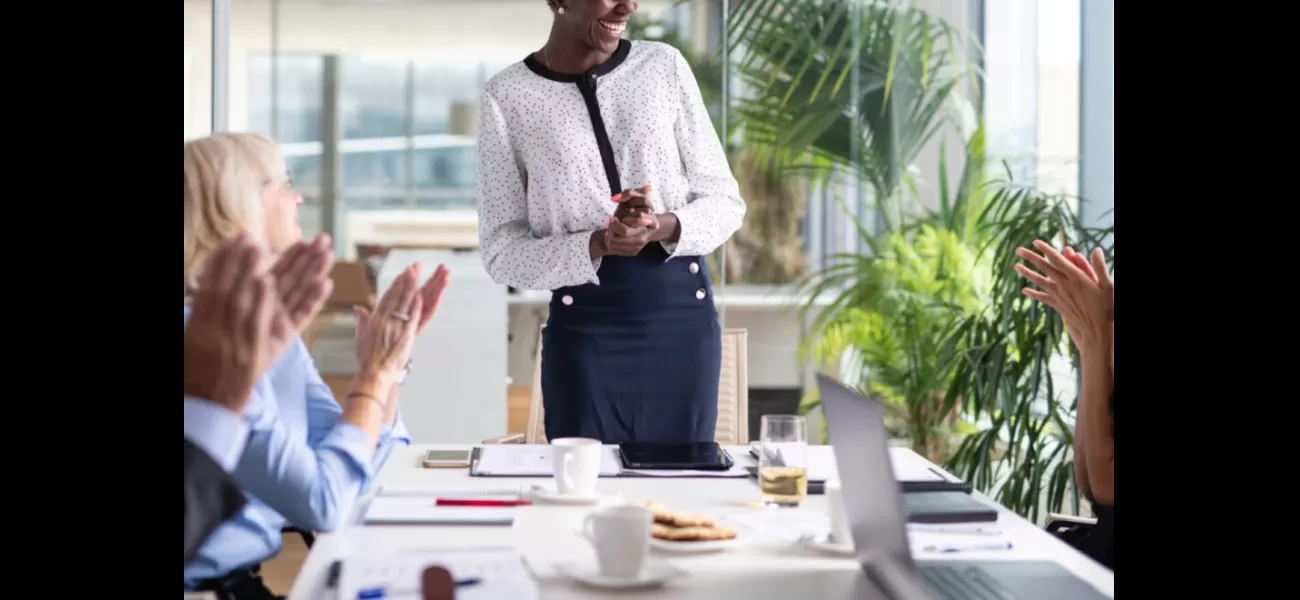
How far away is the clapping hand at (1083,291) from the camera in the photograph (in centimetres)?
200

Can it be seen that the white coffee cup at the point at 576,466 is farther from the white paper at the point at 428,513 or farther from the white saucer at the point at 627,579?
the white saucer at the point at 627,579

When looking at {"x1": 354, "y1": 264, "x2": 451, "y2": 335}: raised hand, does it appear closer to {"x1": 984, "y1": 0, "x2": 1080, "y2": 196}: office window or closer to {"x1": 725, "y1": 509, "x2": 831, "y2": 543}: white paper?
{"x1": 725, "y1": 509, "x2": 831, "y2": 543}: white paper

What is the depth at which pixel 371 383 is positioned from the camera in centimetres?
175

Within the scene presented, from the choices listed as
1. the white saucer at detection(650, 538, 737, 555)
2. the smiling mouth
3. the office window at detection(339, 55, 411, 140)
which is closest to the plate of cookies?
the white saucer at detection(650, 538, 737, 555)

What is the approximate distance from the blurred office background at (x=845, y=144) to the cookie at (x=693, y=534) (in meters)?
2.03

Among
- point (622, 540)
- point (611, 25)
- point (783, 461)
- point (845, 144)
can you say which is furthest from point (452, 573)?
point (845, 144)

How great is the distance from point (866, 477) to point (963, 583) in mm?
171

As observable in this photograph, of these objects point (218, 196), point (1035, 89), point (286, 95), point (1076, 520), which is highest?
point (286, 95)

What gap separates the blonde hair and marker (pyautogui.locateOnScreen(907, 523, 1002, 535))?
2.95ft

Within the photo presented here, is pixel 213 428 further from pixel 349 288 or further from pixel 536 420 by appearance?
pixel 349 288

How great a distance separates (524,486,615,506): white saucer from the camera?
6.39 feet

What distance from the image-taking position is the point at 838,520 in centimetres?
168
